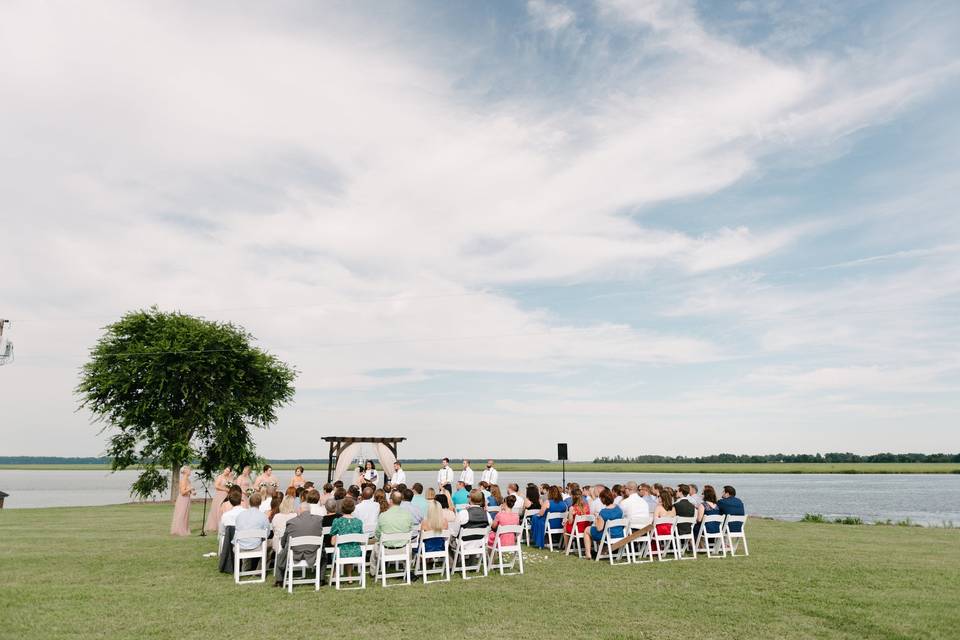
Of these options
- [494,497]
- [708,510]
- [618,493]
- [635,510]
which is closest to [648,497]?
[618,493]

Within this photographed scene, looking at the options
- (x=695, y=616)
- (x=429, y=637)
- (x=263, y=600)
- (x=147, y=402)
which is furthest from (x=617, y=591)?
(x=147, y=402)

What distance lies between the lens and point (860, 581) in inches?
409

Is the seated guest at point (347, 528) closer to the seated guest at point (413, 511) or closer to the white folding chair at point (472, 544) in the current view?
the seated guest at point (413, 511)

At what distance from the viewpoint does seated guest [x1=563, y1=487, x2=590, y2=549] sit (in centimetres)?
1329

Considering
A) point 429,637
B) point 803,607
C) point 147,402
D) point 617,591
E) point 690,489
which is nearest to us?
point 429,637

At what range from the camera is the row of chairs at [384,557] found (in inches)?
395

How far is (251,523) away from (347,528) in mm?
1496

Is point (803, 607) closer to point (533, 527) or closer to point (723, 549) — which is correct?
point (723, 549)

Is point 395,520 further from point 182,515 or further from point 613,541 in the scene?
point 182,515

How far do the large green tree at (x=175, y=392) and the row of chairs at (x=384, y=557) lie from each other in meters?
23.8

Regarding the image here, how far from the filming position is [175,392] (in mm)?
33188

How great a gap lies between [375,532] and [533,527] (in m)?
4.86

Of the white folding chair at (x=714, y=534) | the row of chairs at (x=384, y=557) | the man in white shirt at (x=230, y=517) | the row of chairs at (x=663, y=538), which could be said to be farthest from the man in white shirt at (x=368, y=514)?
the white folding chair at (x=714, y=534)

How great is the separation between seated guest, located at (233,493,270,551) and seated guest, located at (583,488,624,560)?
18.6 feet
